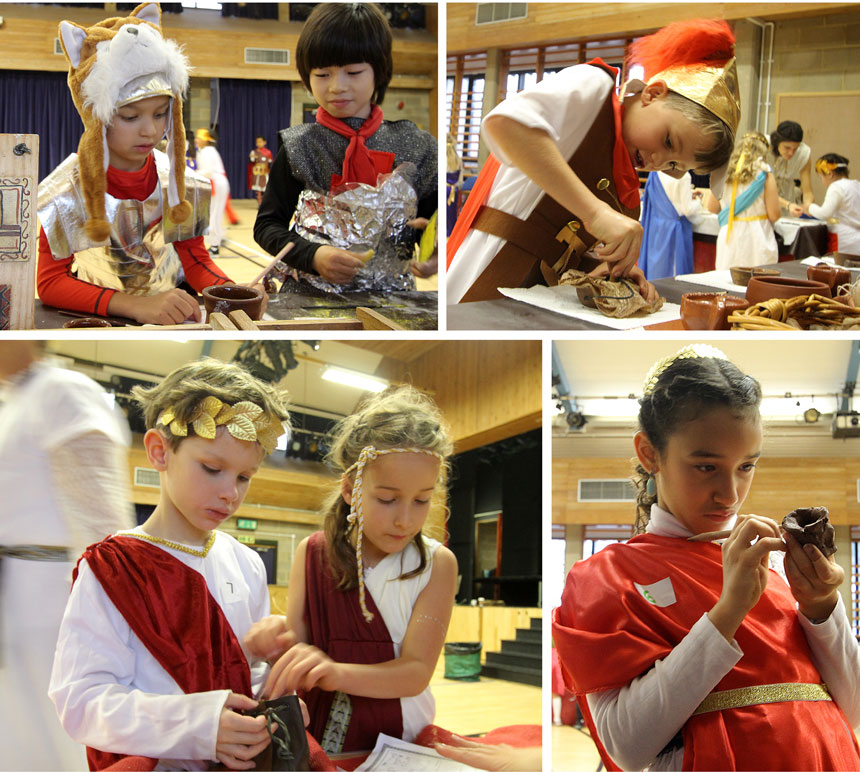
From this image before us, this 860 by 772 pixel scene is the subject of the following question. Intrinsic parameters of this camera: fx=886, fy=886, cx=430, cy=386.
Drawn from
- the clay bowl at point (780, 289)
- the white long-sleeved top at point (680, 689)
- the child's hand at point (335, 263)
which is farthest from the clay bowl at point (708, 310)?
the child's hand at point (335, 263)

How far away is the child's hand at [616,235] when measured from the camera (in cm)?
138

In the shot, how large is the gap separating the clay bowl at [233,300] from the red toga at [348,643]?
1.31ft

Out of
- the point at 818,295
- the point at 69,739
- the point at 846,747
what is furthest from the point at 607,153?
the point at 69,739

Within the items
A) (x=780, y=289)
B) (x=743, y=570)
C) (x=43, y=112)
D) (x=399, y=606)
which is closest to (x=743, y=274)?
(x=780, y=289)

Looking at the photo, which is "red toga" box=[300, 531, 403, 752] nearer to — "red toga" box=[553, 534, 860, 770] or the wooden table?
"red toga" box=[553, 534, 860, 770]

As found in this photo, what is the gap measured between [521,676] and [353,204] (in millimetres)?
848

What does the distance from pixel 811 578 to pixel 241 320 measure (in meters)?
0.96

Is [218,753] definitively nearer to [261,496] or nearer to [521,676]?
[261,496]

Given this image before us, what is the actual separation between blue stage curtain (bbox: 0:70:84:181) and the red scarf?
0.42m

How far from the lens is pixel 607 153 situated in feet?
4.81

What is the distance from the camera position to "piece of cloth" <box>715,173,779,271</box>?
2.11 meters

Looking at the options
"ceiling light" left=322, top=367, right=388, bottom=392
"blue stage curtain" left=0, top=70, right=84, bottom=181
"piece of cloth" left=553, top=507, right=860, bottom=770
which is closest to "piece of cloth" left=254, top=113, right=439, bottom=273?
"ceiling light" left=322, top=367, right=388, bottom=392

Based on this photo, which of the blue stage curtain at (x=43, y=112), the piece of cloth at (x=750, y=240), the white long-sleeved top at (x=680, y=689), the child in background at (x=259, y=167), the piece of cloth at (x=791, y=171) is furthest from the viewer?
the piece of cloth at (x=750, y=240)

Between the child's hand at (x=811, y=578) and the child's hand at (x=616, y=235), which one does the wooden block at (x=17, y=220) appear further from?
the child's hand at (x=811, y=578)
